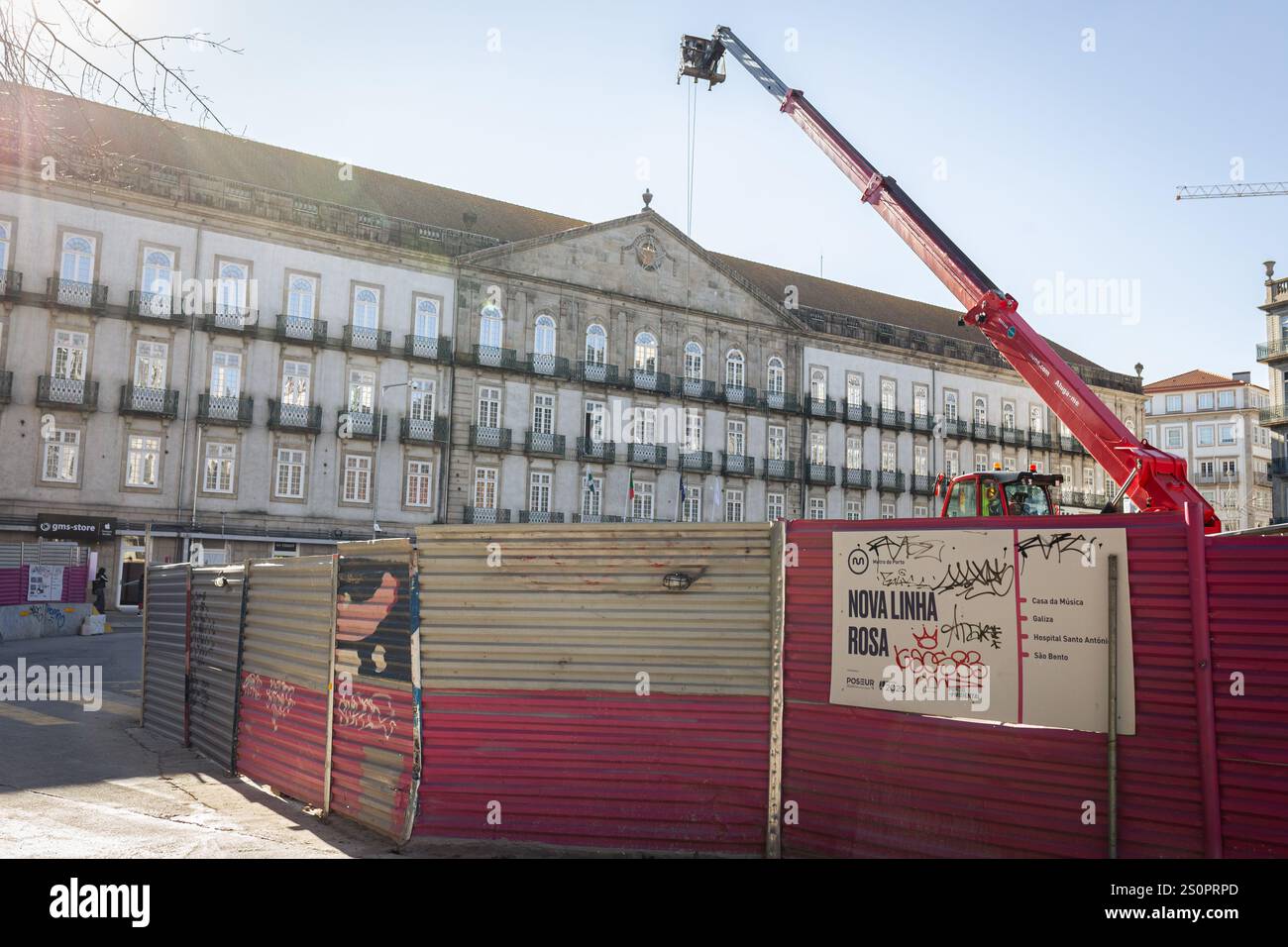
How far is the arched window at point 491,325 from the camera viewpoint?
142ft

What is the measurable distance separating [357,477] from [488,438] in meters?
5.69

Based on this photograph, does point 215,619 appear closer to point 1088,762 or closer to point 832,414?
point 1088,762

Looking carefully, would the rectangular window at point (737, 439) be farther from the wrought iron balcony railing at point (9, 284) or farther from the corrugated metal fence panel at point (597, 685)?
the corrugated metal fence panel at point (597, 685)

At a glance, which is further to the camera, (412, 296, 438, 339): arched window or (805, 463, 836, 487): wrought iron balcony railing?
(805, 463, 836, 487): wrought iron balcony railing

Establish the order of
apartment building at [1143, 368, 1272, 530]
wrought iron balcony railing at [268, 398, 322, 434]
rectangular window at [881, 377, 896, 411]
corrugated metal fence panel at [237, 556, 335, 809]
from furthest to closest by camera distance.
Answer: apartment building at [1143, 368, 1272, 530] → rectangular window at [881, 377, 896, 411] → wrought iron balcony railing at [268, 398, 322, 434] → corrugated metal fence panel at [237, 556, 335, 809]

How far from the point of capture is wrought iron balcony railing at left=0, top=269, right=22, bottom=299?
33.9m

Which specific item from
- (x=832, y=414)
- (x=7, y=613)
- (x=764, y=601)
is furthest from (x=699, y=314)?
(x=764, y=601)

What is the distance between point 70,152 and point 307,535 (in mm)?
32548

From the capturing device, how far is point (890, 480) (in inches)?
2125

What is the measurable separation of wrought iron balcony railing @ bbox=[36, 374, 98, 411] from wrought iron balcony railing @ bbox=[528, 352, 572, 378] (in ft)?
54.5

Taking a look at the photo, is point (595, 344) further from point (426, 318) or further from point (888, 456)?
point (888, 456)

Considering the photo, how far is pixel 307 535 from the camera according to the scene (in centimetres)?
3816

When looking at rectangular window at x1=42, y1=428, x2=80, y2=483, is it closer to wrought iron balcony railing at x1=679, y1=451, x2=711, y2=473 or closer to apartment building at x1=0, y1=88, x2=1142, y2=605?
apartment building at x1=0, y1=88, x2=1142, y2=605

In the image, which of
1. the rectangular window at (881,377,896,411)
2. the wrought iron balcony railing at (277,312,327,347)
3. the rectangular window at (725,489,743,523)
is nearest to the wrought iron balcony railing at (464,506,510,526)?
the wrought iron balcony railing at (277,312,327,347)
